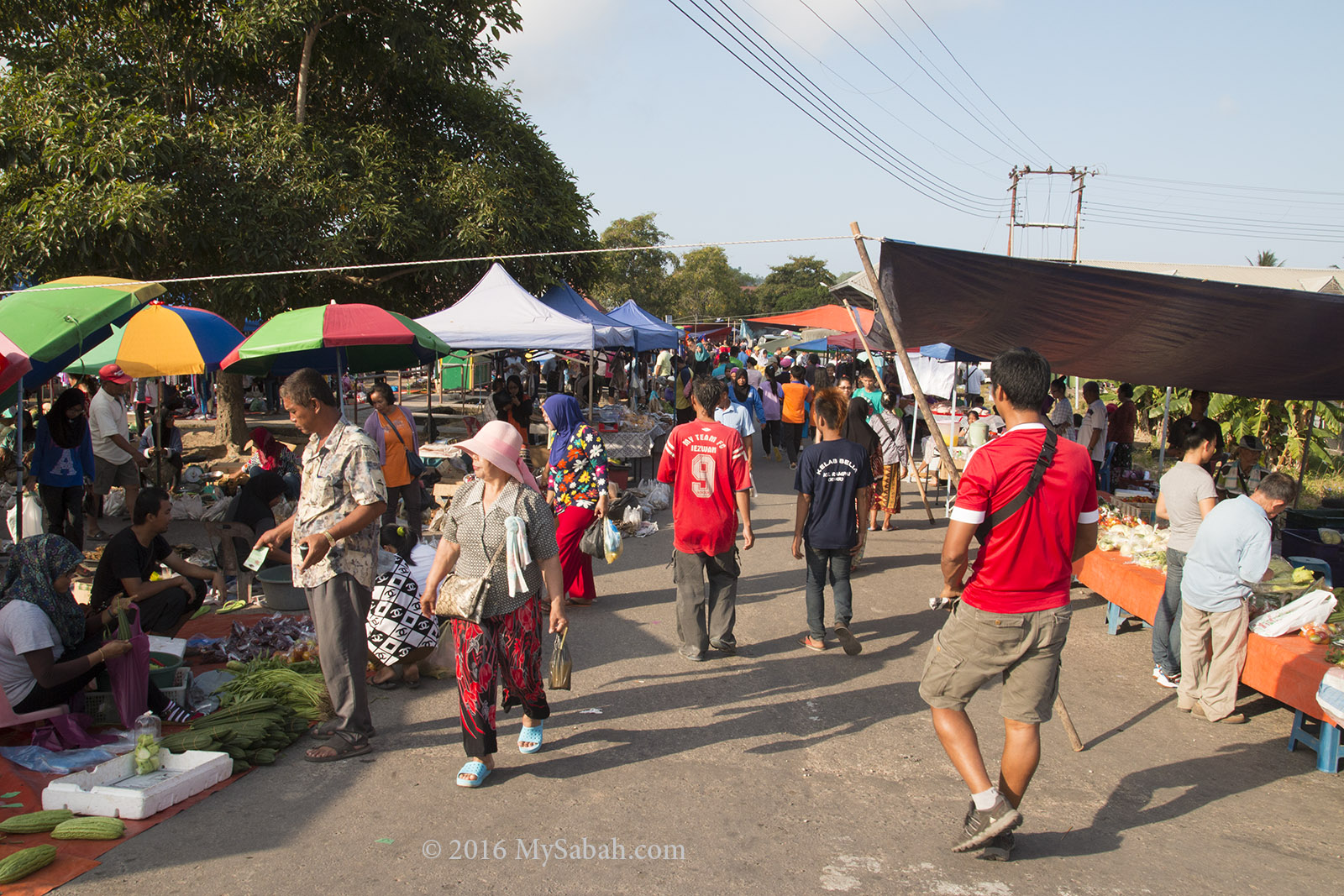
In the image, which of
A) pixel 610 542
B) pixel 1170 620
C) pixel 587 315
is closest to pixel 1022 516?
pixel 1170 620

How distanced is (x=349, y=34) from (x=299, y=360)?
785cm

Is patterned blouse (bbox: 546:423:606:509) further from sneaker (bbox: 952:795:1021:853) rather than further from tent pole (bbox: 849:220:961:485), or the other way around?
sneaker (bbox: 952:795:1021:853)

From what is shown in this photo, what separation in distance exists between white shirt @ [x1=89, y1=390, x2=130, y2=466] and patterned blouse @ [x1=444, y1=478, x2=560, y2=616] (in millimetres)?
7421

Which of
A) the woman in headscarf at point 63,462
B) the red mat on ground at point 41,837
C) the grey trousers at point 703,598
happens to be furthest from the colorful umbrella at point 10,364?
the grey trousers at point 703,598

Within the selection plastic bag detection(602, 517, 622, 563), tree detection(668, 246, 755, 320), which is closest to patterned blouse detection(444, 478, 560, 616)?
plastic bag detection(602, 517, 622, 563)

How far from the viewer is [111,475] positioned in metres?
9.87

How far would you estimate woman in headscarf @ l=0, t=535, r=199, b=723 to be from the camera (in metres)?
4.26

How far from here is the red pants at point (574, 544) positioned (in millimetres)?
6770

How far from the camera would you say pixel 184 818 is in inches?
150

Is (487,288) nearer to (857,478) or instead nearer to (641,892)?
(857,478)

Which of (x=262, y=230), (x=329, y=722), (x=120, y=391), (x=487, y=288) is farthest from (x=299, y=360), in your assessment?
(x=329, y=722)

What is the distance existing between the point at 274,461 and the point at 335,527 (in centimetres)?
494

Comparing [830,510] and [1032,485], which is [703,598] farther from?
[1032,485]

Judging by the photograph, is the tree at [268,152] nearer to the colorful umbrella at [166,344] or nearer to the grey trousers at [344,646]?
the colorful umbrella at [166,344]
